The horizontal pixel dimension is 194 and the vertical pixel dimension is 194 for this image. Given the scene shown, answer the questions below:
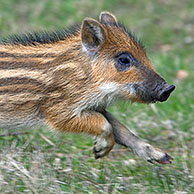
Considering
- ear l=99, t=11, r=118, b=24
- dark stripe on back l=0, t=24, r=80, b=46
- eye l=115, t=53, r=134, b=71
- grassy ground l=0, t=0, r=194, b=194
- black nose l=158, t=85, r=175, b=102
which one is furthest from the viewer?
ear l=99, t=11, r=118, b=24

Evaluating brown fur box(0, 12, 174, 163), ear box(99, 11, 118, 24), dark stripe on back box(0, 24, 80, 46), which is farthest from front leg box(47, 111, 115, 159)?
ear box(99, 11, 118, 24)

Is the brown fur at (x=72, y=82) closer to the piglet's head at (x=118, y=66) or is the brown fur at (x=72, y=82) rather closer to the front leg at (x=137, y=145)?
the piglet's head at (x=118, y=66)

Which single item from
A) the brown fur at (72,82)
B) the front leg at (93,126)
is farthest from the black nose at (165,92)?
the front leg at (93,126)

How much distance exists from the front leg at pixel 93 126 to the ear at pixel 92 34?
0.71 meters

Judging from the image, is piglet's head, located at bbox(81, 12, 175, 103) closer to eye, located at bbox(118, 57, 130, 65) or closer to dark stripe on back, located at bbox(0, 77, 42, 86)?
eye, located at bbox(118, 57, 130, 65)

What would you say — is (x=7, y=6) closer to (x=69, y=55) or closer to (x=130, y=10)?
(x=130, y=10)

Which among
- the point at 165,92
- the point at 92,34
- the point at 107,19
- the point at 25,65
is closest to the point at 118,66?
the point at 92,34

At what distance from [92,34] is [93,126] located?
37.3 inches

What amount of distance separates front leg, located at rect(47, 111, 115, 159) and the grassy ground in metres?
0.29

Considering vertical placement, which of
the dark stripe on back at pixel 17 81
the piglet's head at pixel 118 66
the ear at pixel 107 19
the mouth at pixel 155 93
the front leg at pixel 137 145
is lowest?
the front leg at pixel 137 145

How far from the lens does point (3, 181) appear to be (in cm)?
526

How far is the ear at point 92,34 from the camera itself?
5.71 metres

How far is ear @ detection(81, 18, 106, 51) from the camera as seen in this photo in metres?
5.71

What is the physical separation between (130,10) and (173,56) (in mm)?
2268
